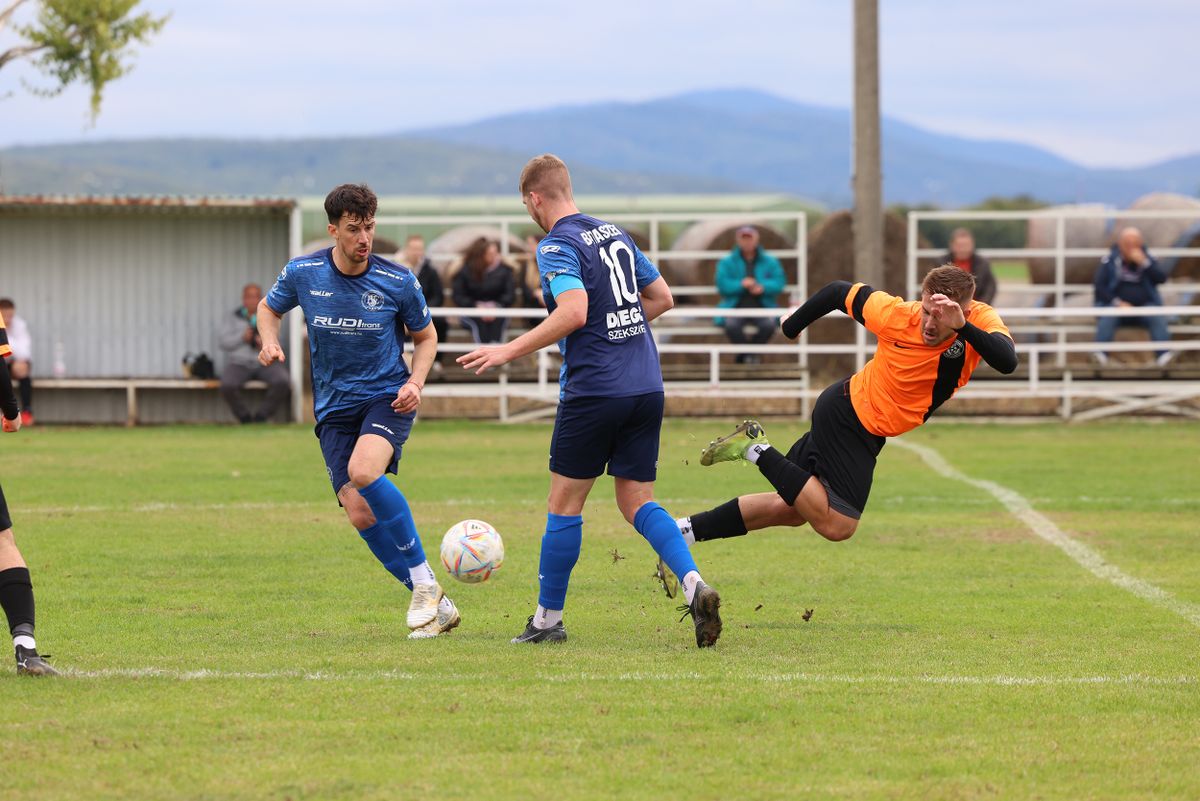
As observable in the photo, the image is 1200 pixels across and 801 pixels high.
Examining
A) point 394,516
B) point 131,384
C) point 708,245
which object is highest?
point 708,245

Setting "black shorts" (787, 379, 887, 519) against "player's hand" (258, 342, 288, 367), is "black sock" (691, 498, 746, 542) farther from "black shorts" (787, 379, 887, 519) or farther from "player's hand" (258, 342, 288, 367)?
"player's hand" (258, 342, 288, 367)

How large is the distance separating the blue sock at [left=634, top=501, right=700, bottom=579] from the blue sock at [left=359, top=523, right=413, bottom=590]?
1207mm

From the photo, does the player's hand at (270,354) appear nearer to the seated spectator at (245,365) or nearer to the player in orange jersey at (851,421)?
the player in orange jersey at (851,421)

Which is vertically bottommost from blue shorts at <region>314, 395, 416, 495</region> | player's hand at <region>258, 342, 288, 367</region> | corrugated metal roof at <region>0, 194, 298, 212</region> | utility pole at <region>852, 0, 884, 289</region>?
blue shorts at <region>314, 395, 416, 495</region>

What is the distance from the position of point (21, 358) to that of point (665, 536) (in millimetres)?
14624

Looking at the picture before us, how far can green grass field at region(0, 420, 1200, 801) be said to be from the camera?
4.73m

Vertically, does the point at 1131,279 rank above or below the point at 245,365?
above

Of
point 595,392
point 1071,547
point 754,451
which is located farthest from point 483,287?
point 595,392

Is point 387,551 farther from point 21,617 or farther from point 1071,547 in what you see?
point 1071,547

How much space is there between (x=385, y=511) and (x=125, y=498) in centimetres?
588

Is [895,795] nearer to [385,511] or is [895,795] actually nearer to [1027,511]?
[385,511]

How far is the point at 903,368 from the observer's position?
24.5ft

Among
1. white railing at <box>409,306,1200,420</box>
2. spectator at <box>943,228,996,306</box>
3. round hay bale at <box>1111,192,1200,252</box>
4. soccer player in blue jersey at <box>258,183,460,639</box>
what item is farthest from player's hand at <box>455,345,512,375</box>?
round hay bale at <box>1111,192,1200,252</box>

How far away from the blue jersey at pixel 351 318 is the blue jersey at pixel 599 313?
0.91 meters
